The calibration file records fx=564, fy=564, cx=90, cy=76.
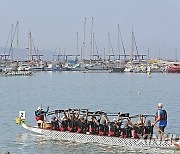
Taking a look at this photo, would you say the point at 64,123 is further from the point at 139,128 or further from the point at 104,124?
the point at 139,128

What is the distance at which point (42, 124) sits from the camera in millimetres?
31406

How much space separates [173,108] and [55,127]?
1022 inches

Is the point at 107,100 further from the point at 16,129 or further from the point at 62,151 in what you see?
the point at 62,151

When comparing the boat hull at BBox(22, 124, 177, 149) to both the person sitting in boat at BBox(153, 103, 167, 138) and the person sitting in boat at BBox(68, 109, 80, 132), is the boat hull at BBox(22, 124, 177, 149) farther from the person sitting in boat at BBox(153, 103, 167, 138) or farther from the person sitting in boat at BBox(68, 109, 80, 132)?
the person sitting in boat at BBox(153, 103, 167, 138)

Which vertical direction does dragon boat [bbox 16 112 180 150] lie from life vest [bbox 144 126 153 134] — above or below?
below

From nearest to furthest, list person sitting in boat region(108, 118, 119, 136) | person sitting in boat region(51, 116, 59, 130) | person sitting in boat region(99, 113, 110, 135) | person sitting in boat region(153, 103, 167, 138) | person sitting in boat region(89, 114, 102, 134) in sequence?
person sitting in boat region(153, 103, 167, 138) → person sitting in boat region(108, 118, 119, 136) → person sitting in boat region(99, 113, 110, 135) → person sitting in boat region(89, 114, 102, 134) → person sitting in boat region(51, 116, 59, 130)

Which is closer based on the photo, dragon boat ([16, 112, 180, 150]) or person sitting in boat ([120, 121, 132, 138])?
dragon boat ([16, 112, 180, 150])

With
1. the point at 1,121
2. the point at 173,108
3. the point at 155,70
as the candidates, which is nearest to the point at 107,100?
the point at 173,108

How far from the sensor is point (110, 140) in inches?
1092

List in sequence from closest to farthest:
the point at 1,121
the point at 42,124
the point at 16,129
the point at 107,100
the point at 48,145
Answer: the point at 48,145 < the point at 42,124 < the point at 16,129 < the point at 1,121 < the point at 107,100

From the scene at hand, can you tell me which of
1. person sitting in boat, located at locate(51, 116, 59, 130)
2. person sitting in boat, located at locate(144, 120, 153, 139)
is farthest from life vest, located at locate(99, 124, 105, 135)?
person sitting in boat, located at locate(51, 116, 59, 130)

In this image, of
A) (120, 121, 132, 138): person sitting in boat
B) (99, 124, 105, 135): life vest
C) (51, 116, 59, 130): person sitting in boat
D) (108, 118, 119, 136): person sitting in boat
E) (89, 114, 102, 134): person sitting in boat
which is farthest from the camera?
(51, 116, 59, 130): person sitting in boat

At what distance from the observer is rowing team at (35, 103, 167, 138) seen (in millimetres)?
26688

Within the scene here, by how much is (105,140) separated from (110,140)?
33cm
